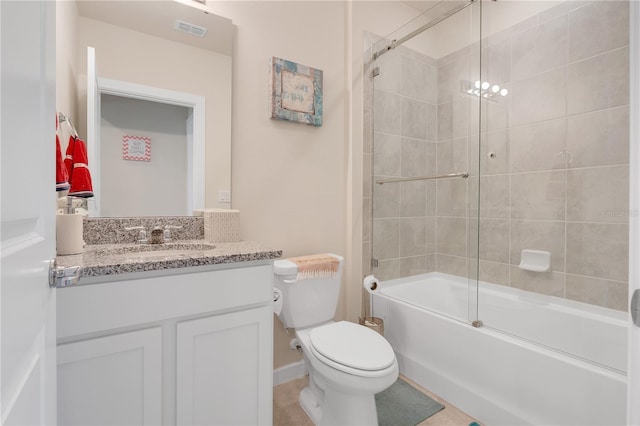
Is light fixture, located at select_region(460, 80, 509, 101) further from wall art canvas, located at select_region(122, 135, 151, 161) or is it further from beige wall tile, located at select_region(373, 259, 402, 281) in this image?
wall art canvas, located at select_region(122, 135, 151, 161)

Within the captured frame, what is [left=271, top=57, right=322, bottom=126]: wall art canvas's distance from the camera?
6.03ft

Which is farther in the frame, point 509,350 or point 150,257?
point 509,350

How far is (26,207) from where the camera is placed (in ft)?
1.49

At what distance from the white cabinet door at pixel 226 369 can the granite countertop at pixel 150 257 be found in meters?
0.21

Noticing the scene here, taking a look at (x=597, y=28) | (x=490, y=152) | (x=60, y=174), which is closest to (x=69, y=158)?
(x=60, y=174)

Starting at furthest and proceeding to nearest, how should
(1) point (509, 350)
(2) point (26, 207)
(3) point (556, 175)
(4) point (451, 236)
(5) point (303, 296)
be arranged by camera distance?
(4) point (451, 236)
(3) point (556, 175)
(5) point (303, 296)
(1) point (509, 350)
(2) point (26, 207)

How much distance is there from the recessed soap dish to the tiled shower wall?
3 cm

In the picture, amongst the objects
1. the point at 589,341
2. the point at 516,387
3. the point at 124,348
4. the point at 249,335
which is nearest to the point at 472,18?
the point at 589,341

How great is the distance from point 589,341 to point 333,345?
123cm

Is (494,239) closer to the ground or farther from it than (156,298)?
farther from it

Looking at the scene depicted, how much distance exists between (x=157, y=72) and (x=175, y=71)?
3.4 inches

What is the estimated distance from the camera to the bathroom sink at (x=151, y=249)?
4.17 feet

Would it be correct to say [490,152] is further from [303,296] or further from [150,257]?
[150,257]

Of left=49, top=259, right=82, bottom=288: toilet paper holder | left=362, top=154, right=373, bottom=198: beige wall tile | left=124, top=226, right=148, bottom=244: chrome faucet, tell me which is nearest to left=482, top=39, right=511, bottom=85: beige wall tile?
left=362, top=154, right=373, bottom=198: beige wall tile
